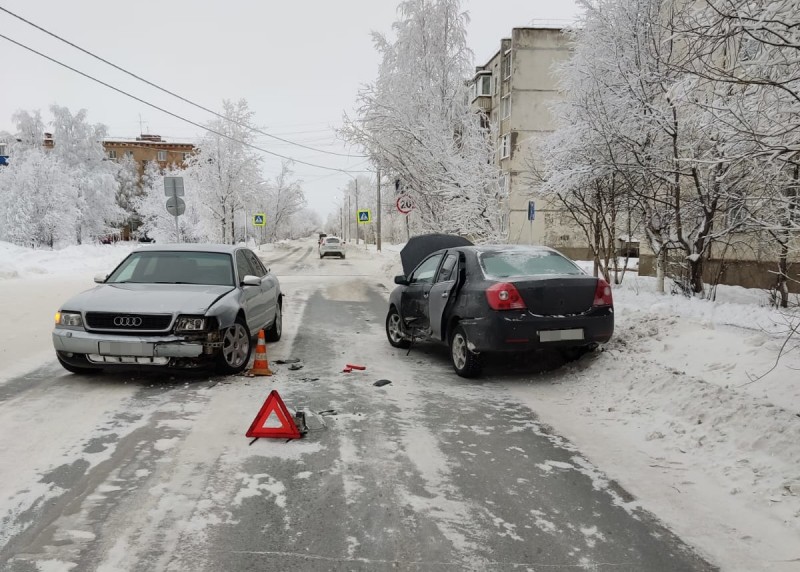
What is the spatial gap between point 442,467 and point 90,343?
13.6 feet

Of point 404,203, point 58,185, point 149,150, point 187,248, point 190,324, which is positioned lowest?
point 190,324

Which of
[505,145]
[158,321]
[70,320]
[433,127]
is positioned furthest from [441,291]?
[505,145]

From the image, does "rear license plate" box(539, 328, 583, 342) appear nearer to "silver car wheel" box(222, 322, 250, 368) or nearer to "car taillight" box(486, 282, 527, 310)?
"car taillight" box(486, 282, 527, 310)

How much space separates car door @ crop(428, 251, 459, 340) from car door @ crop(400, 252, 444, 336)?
155mm

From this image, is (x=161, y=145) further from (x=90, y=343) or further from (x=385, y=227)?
(x=90, y=343)

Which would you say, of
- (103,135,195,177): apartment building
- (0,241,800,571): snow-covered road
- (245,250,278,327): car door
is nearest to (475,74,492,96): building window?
(245,250,278,327): car door

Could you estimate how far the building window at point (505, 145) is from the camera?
108 feet

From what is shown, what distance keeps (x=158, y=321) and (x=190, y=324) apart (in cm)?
33

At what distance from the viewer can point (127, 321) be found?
6.12m

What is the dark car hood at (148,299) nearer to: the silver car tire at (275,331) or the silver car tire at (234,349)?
the silver car tire at (234,349)

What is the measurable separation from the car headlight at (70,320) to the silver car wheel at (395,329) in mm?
4205

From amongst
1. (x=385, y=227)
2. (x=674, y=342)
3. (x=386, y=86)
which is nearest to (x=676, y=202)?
(x=674, y=342)

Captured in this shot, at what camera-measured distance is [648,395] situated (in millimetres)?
5633

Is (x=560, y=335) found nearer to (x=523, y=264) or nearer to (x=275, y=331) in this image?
(x=523, y=264)
